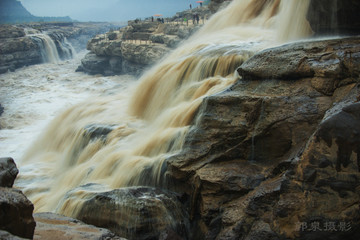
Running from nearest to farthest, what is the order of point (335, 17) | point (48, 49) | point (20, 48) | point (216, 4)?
point (335, 17) → point (216, 4) → point (20, 48) → point (48, 49)

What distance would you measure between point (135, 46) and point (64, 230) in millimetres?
16024

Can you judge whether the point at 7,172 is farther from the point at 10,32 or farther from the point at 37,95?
the point at 10,32

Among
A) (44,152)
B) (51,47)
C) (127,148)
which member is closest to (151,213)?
(127,148)

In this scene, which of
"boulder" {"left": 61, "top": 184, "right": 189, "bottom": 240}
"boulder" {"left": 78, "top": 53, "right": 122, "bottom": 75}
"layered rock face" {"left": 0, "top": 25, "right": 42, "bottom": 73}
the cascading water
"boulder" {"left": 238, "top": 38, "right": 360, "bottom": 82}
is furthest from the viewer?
"layered rock face" {"left": 0, "top": 25, "right": 42, "bottom": 73}

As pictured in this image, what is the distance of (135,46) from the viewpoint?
63.1 feet

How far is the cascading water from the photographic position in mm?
6223

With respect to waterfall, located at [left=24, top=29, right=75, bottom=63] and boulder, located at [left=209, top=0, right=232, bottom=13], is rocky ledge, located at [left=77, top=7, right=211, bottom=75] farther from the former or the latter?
waterfall, located at [left=24, top=29, right=75, bottom=63]

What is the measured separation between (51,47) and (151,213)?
28.2 meters

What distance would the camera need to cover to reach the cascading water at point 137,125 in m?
6.22

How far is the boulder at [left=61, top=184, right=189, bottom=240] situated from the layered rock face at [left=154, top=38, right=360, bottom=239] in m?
0.28

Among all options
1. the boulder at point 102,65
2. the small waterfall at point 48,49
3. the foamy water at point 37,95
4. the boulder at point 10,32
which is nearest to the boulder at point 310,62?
the foamy water at point 37,95

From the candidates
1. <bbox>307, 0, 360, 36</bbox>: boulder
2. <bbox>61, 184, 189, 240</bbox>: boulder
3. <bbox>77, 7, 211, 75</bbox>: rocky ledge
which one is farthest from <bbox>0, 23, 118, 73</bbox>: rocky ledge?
<bbox>61, 184, 189, 240</bbox>: boulder

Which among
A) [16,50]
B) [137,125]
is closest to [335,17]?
[137,125]

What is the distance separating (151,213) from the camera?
4715mm
